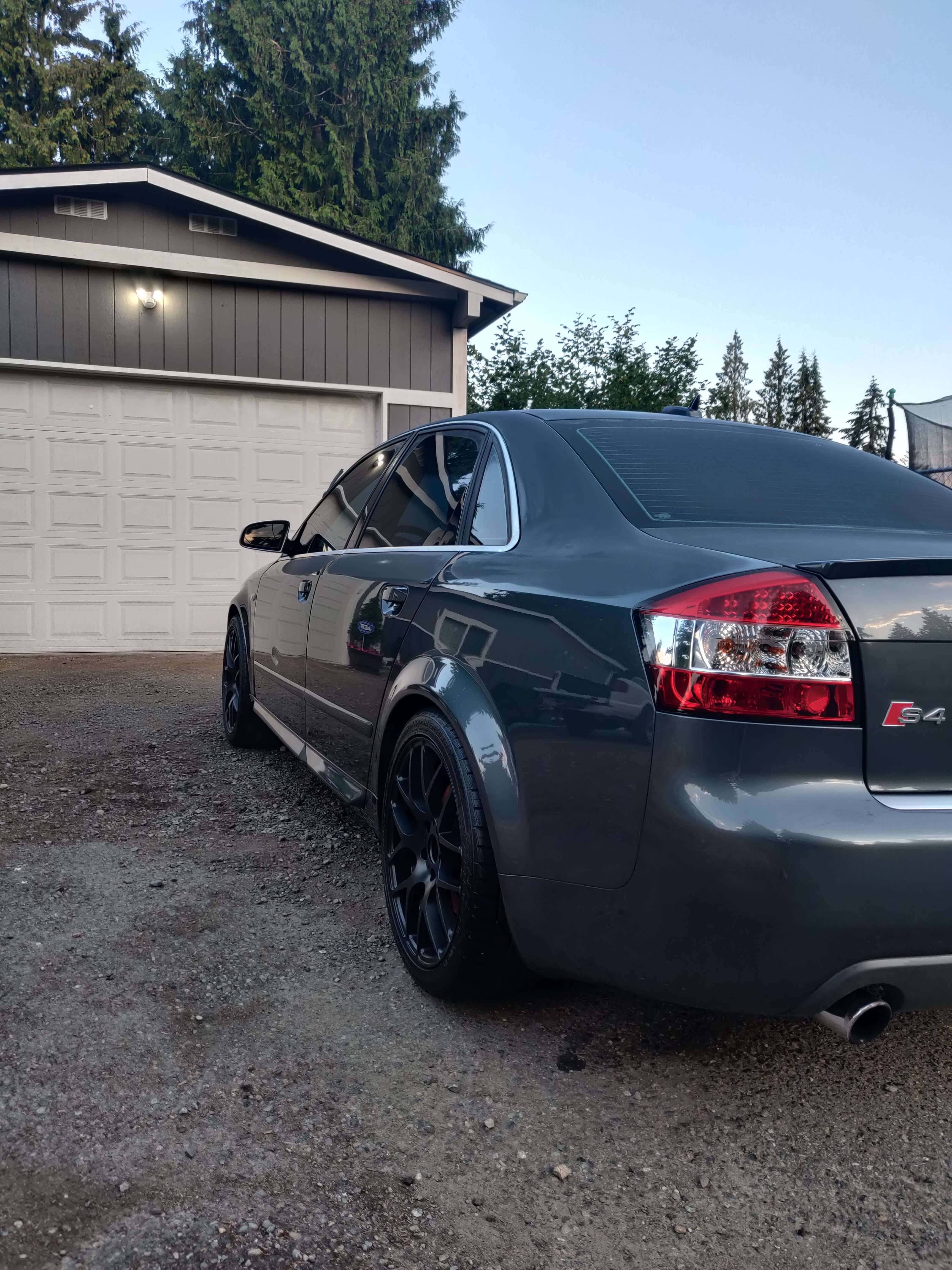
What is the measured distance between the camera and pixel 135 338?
873 cm

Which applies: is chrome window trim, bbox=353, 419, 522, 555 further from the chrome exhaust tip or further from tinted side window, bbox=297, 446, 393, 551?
the chrome exhaust tip

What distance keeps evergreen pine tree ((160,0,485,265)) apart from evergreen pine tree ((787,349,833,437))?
174 feet

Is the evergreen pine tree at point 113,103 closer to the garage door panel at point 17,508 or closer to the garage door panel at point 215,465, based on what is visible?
the garage door panel at point 215,465

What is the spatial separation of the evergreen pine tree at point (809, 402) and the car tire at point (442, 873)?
75942mm

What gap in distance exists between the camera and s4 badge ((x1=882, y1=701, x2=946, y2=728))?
1705 millimetres

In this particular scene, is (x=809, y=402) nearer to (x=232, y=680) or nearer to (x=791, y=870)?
(x=232, y=680)

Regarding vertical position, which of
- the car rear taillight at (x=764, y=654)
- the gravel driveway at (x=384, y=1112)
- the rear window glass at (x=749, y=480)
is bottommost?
the gravel driveway at (x=384, y=1112)

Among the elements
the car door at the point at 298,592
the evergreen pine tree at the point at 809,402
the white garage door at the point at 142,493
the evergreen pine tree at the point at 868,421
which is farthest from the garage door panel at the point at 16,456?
the evergreen pine tree at the point at 809,402

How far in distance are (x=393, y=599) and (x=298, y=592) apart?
1145 millimetres

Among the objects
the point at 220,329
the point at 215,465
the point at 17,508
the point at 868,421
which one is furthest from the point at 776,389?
the point at 17,508

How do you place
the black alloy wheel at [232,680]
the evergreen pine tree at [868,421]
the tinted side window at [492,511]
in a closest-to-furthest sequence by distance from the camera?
1. the tinted side window at [492,511]
2. the black alloy wheel at [232,680]
3. the evergreen pine tree at [868,421]

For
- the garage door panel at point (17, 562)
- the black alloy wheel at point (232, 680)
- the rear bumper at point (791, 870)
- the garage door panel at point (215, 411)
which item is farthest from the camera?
the garage door panel at point (215, 411)

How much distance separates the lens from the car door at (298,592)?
148 inches

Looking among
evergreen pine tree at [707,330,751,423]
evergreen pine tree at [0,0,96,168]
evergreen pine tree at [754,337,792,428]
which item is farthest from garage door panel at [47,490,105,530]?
evergreen pine tree at [754,337,792,428]
